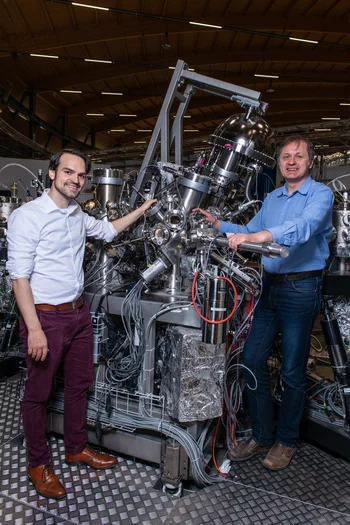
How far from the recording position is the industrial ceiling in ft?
21.3

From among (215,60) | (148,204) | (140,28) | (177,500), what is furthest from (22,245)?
(215,60)

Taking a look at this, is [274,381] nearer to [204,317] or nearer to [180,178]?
[204,317]

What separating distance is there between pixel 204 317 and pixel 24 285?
2.20ft

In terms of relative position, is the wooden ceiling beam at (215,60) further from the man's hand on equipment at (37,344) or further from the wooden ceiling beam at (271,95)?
the man's hand on equipment at (37,344)

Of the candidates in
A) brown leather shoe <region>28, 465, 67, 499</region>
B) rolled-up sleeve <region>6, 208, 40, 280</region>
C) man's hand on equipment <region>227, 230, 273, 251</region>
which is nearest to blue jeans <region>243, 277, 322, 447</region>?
man's hand on equipment <region>227, 230, 273, 251</region>

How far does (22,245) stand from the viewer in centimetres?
157

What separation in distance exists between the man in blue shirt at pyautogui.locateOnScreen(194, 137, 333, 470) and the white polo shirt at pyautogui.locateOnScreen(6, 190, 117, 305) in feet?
2.01

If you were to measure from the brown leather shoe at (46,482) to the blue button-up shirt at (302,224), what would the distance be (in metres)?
1.20

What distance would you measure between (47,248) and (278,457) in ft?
4.39

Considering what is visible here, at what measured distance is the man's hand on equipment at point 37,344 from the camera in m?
1.59

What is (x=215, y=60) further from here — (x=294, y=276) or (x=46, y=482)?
(x=46, y=482)

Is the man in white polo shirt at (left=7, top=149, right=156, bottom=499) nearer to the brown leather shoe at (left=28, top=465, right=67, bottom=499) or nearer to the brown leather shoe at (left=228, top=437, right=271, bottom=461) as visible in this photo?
the brown leather shoe at (left=28, top=465, right=67, bottom=499)

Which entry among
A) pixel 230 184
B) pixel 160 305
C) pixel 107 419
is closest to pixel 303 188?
pixel 230 184

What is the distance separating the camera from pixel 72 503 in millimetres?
1615
